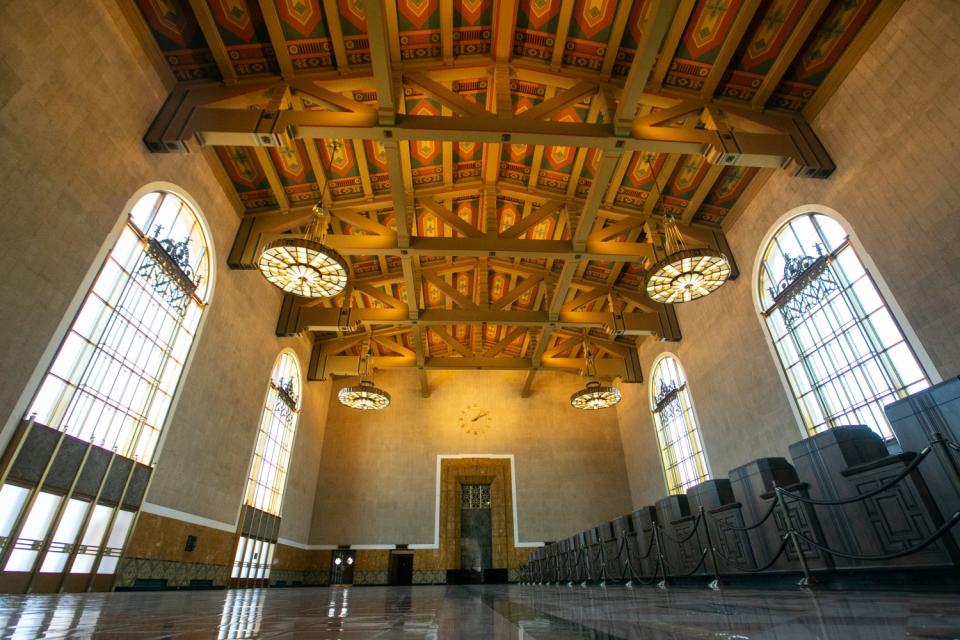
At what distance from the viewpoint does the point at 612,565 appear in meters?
10.2

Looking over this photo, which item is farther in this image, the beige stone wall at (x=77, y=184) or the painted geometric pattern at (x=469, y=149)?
the painted geometric pattern at (x=469, y=149)

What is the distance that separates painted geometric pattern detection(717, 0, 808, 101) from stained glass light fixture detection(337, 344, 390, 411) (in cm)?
1413

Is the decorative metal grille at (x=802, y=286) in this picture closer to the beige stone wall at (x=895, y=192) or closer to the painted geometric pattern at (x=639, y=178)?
the beige stone wall at (x=895, y=192)

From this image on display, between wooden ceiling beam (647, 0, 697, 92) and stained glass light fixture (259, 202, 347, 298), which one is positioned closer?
wooden ceiling beam (647, 0, 697, 92)

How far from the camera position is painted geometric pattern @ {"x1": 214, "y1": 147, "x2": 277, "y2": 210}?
1230 centimetres

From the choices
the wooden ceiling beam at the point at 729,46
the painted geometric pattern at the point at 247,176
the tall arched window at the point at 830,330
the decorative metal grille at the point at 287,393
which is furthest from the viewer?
the decorative metal grille at the point at 287,393

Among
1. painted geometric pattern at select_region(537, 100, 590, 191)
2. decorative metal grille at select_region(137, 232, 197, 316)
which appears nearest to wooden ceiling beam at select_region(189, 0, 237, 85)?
decorative metal grille at select_region(137, 232, 197, 316)

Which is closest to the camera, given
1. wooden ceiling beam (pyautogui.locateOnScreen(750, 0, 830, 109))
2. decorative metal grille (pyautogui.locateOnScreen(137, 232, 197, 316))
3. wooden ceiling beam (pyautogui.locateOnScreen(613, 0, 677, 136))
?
wooden ceiling beam (pyautogui.locateOnScreen(613, 0, 677, 136))

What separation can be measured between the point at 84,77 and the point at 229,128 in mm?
2348

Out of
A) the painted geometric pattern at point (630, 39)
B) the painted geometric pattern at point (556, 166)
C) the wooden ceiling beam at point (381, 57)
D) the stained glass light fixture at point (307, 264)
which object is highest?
the painted geometric pattern at point (556, 166)

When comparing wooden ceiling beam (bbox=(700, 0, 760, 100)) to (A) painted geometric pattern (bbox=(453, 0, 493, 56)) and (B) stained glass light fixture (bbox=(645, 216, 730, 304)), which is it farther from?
(A) painted geometric pattern (bbox=(453, 0, 493, 56))

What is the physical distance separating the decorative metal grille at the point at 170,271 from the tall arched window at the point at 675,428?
16168mm

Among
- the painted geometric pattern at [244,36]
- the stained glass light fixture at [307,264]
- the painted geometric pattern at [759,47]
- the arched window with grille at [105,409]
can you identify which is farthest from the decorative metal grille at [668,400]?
the painted geometric pattern at [244,36]

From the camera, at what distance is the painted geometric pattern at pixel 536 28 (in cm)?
1014
